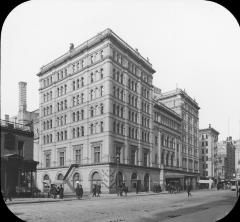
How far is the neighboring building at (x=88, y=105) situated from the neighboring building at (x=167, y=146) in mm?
32981

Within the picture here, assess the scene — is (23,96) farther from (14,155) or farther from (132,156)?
(132,156)

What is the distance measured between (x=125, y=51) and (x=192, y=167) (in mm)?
42504

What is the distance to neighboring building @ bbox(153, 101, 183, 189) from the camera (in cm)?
5934

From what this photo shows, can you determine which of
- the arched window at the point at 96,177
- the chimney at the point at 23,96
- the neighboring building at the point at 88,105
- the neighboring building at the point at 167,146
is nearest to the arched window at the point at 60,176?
the neighboring building at the point at 88,105

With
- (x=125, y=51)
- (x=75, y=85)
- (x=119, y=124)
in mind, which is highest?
(x=125, y=51)

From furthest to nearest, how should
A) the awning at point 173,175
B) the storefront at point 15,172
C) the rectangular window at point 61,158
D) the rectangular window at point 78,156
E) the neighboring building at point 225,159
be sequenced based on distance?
the neighboring building at point 225,159
the awning at point 173,175
the rectangular window at point 78,156
the rectangular window at point 61,158
the storefront at point 15,172

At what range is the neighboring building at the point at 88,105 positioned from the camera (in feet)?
60.7

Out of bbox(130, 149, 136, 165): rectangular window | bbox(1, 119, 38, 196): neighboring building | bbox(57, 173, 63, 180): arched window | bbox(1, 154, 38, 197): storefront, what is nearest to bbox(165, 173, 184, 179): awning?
bbox(130, 149, 136, 165): rectangular window

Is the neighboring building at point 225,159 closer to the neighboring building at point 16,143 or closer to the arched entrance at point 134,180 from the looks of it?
the arched entrance at point 134,180

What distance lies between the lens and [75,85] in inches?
746

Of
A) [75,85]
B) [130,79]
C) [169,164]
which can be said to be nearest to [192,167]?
[169,164]

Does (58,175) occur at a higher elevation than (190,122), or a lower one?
lower

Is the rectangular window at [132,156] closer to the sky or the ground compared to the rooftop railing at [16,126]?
closer to the ground

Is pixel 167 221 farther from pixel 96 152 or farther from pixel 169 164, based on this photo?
pixel 169 164
